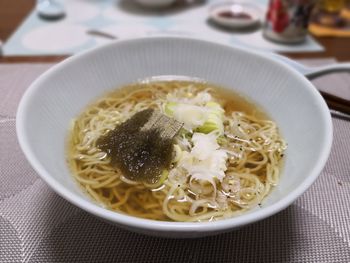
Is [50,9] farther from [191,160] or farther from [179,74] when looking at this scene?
[191,160]

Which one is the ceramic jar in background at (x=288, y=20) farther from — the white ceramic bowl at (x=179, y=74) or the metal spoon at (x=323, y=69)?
the white ceramic bowl at (x=179, y=74)

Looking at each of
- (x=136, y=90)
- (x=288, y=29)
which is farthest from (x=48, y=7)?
(x=288, y=29)

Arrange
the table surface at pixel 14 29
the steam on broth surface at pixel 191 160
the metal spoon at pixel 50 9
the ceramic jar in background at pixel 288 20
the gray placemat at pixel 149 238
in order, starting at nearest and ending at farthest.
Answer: the gray placemat at pixel 149 238, the steam on broth surface at pixel 191 160, the table surface at pixel 14 29, the ceramic jar in background at pixel 288 20, the metal spoon at pixel 50 9

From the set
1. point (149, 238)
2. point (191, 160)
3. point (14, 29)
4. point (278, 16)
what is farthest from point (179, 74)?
point (14, 29)

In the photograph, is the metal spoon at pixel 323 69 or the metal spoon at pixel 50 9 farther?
the metal spoon at pixel 50 9

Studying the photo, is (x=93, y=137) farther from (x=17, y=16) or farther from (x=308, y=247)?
(x=17, y=16)

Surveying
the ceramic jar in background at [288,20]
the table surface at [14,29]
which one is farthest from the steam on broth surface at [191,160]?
the ceramic jar in background at [288,20]

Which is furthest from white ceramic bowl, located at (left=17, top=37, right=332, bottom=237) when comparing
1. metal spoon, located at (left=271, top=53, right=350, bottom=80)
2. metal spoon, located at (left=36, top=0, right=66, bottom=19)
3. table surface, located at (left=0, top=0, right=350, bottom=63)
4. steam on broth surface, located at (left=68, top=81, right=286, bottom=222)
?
metal spoon, located at (left=36, top=0, right=66, bottom=19)
